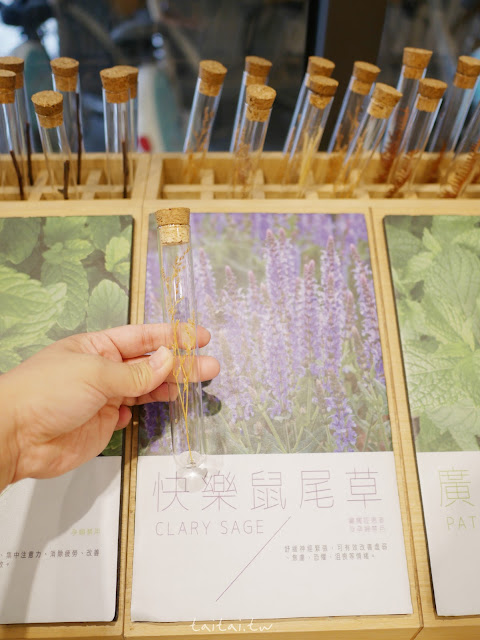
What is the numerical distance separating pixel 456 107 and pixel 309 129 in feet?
1.13

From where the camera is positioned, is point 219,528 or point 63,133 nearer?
point 219,528

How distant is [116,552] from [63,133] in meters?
0.84

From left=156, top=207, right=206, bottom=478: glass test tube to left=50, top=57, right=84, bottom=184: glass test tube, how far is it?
444 mm

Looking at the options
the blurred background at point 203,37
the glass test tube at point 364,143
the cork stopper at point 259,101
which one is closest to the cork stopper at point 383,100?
the glass test tube at point 364,143

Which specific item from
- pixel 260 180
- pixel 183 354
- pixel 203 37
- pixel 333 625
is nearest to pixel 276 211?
pixel 260 180

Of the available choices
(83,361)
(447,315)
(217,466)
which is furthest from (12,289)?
(447,315)

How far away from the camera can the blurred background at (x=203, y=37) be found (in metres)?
1.87

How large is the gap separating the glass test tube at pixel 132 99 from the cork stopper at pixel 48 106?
15cm

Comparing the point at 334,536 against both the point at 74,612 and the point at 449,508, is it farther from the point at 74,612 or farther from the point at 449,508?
the point at 74,612

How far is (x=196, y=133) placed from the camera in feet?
4.11

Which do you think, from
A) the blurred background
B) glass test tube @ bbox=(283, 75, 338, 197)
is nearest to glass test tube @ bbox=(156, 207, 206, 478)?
glass test tube @ bbox=(283, 75, 338, 197)

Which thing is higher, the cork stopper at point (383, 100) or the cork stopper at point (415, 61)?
the cork stopper at point (415, 61)

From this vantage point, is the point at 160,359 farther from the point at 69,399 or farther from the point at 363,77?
the point at 363,77

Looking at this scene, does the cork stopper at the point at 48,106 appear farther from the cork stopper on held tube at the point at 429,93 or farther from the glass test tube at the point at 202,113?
the cork stopper on held tube at the point at 429,93
